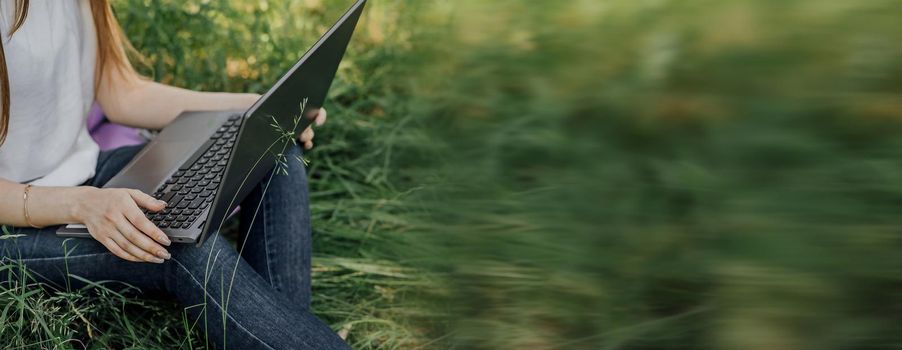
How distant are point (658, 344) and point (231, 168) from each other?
760 mm

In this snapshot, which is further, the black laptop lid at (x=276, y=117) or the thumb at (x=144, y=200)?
the thumb at (x=144, y=200)

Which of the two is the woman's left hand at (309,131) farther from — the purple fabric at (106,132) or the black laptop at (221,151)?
the purple fabric at (106,132)

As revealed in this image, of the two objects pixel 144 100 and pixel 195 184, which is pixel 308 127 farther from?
pixel 144 100

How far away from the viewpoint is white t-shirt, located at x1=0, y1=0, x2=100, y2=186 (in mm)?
1789

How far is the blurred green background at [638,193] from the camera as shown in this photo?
1.60 m

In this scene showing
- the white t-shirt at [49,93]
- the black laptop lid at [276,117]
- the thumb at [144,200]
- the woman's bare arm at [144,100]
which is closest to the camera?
the black laptop lid at [276,117]

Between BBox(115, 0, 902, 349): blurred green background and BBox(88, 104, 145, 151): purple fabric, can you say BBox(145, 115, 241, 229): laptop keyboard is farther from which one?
BBox(115, 0, 902, 349): blurred green background

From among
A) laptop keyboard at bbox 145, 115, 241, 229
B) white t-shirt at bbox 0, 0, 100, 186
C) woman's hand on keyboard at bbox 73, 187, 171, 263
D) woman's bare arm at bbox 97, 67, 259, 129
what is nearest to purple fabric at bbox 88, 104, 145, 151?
woman's bare arm at bbox 97, 67, 259, 129

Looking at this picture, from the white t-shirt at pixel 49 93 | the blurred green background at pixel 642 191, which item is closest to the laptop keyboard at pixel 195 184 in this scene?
A: the white t-shirt at pixel 49 93

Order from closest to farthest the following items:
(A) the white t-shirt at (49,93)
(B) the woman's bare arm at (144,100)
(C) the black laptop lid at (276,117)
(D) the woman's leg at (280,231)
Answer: (C) the black laptop lid at (276,117)
(A) the white t-shirt at (49,93)
(D) the woman's leg at (280,231)
(B) the woman's bare arm at (144,100)

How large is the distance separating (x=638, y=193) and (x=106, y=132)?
1108 millimetres

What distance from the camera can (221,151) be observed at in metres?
1.93

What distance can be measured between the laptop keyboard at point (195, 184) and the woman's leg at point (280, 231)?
4.4 inches

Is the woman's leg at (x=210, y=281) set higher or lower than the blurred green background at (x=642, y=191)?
lower
